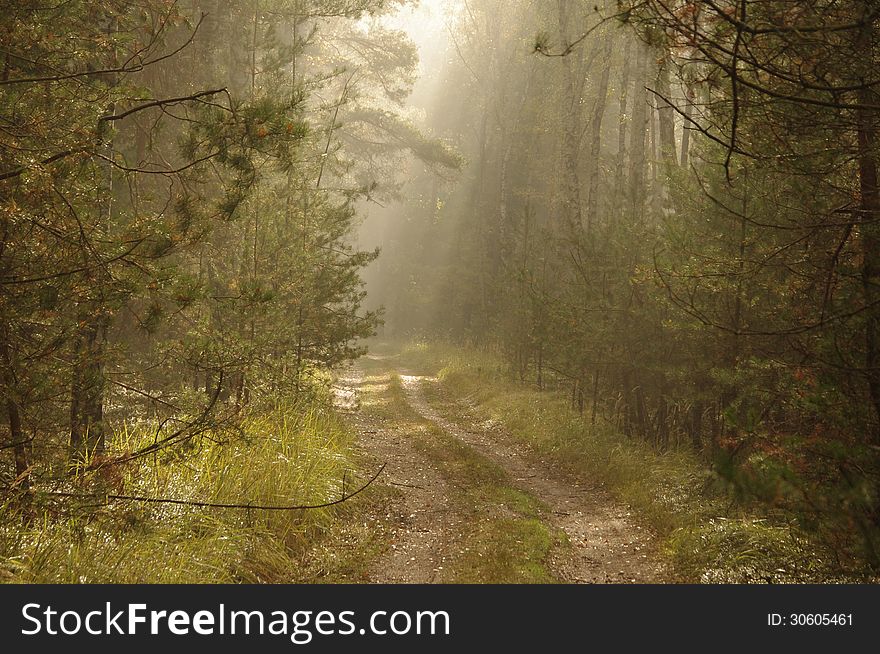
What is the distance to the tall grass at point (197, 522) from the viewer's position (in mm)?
4621

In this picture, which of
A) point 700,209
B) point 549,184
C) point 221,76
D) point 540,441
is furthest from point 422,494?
point 549,184

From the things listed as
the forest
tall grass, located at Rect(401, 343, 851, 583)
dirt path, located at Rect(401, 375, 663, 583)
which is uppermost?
the forest

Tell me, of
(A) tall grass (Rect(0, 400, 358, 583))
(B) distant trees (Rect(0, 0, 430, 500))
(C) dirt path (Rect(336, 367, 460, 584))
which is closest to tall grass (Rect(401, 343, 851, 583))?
(C) dirt path (Rect(336, 367, 460, 584))

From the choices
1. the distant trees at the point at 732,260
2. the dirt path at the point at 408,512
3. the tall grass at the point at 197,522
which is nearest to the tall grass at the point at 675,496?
the distant trees at the point at 732,260

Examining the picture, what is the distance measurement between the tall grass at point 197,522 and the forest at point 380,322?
3cm

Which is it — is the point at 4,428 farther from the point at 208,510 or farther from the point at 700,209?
the point at 700,209

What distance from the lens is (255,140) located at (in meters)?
5.14

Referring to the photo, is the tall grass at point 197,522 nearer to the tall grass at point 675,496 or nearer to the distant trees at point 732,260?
the tall grass at point 675,496

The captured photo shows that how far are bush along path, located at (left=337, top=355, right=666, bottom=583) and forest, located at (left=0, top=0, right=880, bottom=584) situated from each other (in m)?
0.06

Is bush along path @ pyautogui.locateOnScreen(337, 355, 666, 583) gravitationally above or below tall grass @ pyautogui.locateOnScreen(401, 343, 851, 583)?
below

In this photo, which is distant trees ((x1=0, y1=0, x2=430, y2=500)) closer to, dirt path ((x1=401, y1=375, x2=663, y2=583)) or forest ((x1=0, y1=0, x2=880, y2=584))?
forest ((x1=0, y1=0, x2=880, y2=584))

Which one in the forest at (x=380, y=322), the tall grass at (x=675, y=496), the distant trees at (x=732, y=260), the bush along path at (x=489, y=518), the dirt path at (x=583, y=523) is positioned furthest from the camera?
the dirt path at (x=583, y=523)

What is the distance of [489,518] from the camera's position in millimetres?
8047

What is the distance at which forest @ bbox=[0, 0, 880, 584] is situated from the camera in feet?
14.9
